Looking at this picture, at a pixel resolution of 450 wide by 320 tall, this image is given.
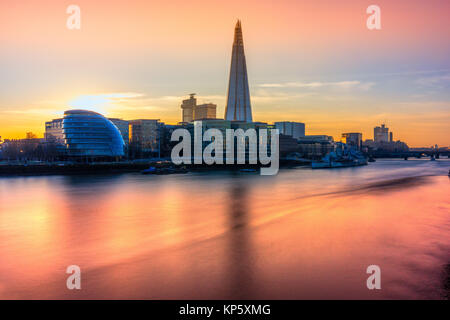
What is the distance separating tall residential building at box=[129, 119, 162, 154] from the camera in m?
124

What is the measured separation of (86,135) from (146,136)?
36449 mm

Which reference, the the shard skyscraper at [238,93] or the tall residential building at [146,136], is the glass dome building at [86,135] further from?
the the shard skyscraper at [238,93]

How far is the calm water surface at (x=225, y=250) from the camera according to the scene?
10164mm

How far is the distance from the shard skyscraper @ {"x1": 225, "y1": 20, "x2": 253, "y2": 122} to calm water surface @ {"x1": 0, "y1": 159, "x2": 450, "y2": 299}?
119 m

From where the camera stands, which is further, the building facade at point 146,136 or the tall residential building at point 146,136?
the tall residential building at point 146,136

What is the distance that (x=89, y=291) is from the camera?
998 centimetres

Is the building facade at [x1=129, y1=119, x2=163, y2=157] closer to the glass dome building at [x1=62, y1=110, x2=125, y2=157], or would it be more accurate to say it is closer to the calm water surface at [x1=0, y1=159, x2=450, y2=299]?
the glass dome building at [x1=62, y1=110, x2=125, y2=157]

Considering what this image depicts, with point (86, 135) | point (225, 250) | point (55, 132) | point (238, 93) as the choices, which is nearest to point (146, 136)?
point (55, 132)

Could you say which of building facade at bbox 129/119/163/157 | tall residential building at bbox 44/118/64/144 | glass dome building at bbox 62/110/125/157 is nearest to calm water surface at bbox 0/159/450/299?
glass dome building at bbox 62/110/125/157

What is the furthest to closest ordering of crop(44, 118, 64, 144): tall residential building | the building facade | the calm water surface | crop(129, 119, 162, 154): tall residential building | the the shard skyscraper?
the the shard skyscraper → crop(129, 119, 162, 154): tall residential building → the building facade → crop(44, 118, 64, 144): tall residential building → the calm water surface

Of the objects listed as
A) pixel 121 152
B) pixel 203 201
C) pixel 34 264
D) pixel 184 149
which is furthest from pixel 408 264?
pixel 184 149

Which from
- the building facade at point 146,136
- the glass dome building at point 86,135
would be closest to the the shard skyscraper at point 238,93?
the building facade at point 146,136

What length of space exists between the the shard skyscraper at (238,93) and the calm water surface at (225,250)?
118678 millimetres
